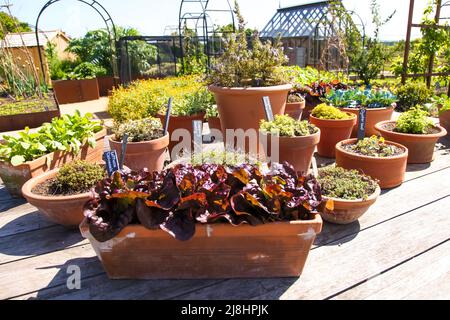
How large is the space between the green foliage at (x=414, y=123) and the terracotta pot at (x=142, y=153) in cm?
223

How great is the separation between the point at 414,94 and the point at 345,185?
3505mm

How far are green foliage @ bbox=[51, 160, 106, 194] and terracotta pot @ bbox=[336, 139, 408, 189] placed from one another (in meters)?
1.87

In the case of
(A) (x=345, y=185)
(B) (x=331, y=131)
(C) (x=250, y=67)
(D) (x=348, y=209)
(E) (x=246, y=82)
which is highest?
(C) (x=250, y=67)

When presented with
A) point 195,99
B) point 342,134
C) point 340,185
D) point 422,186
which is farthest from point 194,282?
point 195,99

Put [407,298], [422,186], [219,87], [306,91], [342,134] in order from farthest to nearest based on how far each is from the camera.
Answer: [306,91]
[342,134]
[219,87]
[422,186]
[407,298]

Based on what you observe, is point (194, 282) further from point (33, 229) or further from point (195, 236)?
point (33, 229)

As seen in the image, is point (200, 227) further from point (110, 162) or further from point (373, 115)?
point (373, 115)

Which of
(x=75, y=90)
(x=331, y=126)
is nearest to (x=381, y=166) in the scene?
(x=331, y=126)

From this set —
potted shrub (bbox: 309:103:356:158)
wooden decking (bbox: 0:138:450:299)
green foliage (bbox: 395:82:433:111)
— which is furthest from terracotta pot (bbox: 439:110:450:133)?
wooden decking (bbox: 0:138:450:299)

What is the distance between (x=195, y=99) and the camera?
3824mm

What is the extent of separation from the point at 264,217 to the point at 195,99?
2.54 m

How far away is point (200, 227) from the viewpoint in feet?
4.97

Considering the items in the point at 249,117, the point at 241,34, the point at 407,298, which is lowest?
the point at 407,298

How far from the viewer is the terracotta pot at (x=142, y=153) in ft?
8.63
